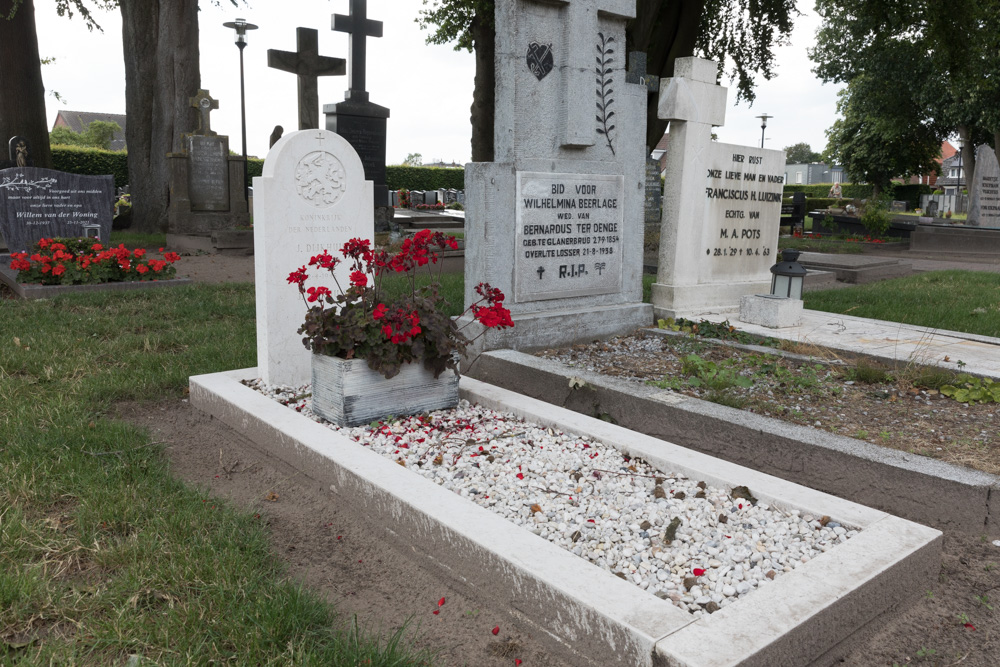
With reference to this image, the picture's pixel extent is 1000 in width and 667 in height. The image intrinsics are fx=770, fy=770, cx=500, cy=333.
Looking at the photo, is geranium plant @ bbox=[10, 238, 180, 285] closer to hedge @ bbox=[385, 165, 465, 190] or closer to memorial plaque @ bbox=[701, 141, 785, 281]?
memorial plaque @ bbox=[701, 141, 785, 281]

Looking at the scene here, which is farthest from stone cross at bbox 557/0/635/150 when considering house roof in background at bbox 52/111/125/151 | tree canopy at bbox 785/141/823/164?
tree canopy at bbox 785/141/823/164

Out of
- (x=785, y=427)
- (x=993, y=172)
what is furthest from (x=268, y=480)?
(x=993, y=172)

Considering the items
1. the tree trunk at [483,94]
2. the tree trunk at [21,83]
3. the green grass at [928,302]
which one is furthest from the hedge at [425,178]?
the green grass at [928,302]

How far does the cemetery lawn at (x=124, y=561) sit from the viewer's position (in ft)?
6.95

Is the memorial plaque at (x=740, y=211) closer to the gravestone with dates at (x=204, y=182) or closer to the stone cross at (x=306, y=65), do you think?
the stone cross at (x=306, y=65)

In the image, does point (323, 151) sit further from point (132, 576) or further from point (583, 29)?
point (132, 576)

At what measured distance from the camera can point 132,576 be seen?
2430 mm

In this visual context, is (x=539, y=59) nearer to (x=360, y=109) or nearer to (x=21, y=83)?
(x=360, y=109)

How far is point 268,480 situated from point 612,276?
11.1ft

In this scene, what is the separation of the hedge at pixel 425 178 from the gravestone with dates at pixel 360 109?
2206 cm

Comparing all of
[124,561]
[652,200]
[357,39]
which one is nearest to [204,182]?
[357,39]

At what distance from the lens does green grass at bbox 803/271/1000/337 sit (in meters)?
6.92

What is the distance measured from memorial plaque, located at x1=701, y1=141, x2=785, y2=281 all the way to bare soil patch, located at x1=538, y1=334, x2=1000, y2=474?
65.1 inches

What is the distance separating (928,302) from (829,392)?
4645 millimetres
